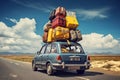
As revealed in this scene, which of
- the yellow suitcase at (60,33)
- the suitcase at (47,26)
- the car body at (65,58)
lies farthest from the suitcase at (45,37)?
the yellow suitcase at (60,33)

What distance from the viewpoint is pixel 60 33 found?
12.2 m

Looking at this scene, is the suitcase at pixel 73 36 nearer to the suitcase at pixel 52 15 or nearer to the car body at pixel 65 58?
the car body at pixel 65 58

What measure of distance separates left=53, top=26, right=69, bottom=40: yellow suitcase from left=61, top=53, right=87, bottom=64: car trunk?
4.56 ft

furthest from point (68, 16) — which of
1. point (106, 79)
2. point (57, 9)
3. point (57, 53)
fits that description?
point (106, 79)

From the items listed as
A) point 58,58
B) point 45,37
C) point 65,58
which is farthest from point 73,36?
point 45,37

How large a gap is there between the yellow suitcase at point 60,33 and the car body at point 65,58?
46 cm

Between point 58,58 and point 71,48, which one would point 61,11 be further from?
point 58,58

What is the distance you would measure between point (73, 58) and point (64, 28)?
6.65 feet

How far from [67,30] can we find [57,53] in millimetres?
1768

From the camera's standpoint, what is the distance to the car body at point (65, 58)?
1105 centimetres

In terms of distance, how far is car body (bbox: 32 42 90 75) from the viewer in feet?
36.2

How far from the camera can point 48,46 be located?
42.4 feet

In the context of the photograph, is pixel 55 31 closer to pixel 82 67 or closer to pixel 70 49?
pixel 70 49

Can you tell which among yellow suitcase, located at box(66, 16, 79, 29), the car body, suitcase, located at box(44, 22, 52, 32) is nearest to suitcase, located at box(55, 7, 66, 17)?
yellow suitcase, located at box(66, 16, 79, 29)
